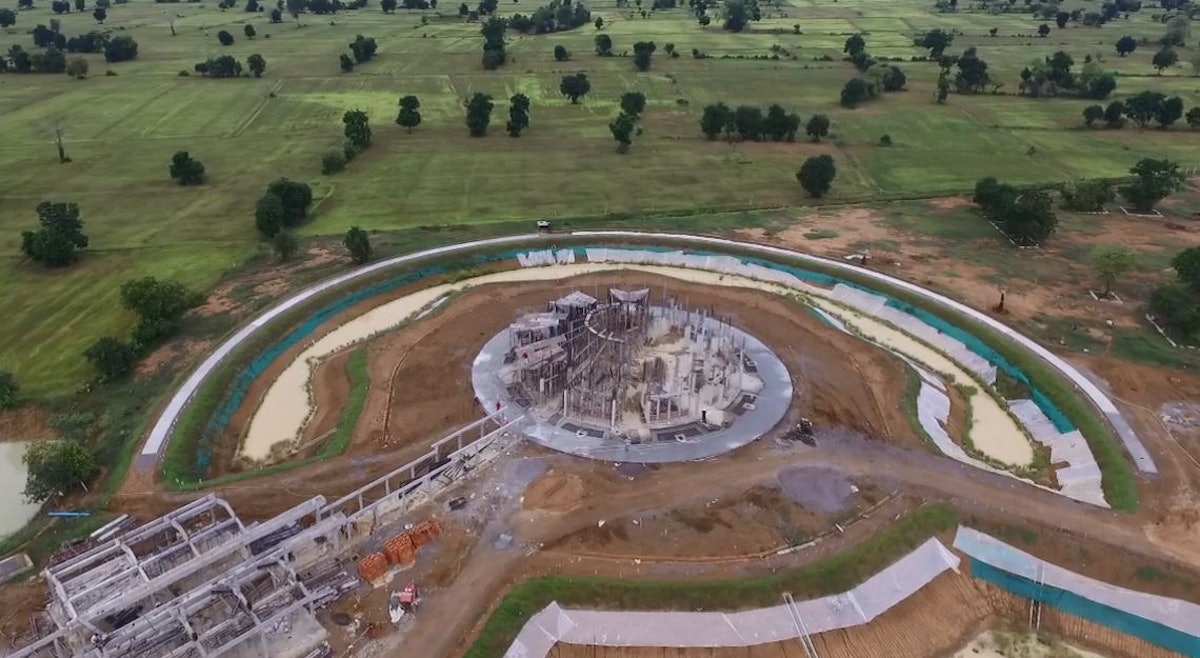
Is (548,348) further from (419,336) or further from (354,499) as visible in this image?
(354,499)

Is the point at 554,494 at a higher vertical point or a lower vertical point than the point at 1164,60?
lower

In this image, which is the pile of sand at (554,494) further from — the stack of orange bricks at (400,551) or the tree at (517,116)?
the tree at (517,116)

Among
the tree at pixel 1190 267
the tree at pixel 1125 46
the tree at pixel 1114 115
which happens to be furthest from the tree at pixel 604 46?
the tree at pixel 1190 267

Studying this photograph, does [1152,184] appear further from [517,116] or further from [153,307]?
[153,307]

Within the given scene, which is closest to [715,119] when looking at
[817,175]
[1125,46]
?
[817,175]

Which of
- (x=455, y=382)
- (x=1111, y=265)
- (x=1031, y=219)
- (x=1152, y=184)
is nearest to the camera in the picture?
(x=455, y=382)

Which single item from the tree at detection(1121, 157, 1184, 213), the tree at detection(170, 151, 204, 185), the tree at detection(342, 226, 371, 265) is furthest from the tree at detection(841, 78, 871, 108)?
the tree at detection(170, 151, 204, 185)

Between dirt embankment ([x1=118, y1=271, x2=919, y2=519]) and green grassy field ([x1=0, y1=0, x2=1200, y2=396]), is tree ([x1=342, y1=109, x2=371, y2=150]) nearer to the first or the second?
green grassy field ([x1=0, y1=0, x2=1200, y2=396])
